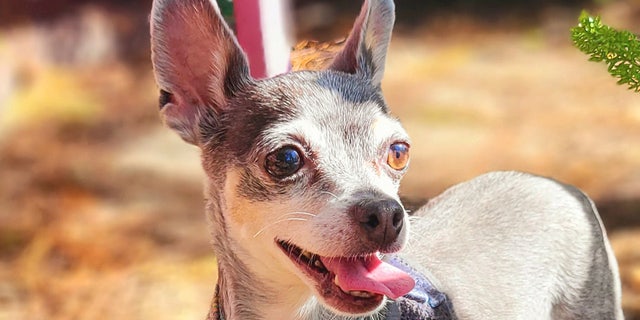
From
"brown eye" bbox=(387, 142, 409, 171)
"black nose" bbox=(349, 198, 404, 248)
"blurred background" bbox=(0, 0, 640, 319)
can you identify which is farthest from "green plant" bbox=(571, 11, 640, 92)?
"blurred background" bbox=(0, 0, 640, 319)

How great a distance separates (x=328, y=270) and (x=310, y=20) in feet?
16.2

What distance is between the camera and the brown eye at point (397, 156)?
5.87 feet

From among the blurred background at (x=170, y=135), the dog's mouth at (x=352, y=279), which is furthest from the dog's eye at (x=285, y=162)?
the blurred background at (x=170, y=135)

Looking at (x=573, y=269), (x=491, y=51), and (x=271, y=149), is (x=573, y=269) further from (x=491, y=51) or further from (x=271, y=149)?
(x=491, y=51)

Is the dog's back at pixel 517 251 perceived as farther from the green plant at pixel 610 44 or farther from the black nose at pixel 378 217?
the green plant at pixel 610 44

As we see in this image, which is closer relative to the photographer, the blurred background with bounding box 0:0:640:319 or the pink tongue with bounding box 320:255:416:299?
the pink tongue with bounding box 320:255:416:299

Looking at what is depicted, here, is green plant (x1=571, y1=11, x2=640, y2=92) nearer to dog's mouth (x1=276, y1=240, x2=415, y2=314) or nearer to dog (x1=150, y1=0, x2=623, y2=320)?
dog (x1=150, y1=0, x2=623, y2=320)

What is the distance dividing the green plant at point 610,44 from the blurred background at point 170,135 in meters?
1.68

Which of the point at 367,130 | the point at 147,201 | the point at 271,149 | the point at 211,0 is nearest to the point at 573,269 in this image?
the point at 367,130

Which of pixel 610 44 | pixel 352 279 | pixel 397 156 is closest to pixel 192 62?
pixel 397 156

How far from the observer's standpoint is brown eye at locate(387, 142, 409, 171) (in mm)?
1790

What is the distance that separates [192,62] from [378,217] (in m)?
0.55

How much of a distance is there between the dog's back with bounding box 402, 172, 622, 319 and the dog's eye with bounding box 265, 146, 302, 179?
47 cm

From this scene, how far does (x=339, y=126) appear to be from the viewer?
1.77 meters
